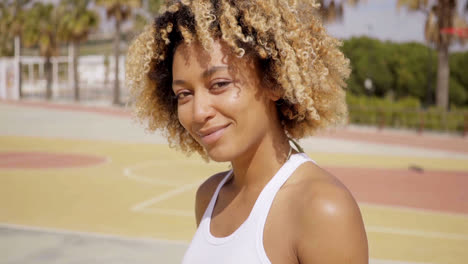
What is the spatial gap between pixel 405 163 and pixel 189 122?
14.0m

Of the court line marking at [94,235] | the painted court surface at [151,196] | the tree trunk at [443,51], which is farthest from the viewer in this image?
the tree trunk at [443,51]

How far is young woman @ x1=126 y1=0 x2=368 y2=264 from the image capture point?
1.60 meters

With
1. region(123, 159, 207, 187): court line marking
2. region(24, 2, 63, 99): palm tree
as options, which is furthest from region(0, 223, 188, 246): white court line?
region(24, 2, 63, 99): palm tree

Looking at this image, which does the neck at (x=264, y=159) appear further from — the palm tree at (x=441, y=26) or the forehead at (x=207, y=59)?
the palm tree at (x=441, y=26)

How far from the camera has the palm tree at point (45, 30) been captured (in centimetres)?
4566

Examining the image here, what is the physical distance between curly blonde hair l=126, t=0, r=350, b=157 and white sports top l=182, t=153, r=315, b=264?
0.22 m

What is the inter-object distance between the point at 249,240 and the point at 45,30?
1917 inches

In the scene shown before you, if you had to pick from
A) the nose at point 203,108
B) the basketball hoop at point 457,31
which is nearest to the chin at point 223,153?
the nose at point 203,108

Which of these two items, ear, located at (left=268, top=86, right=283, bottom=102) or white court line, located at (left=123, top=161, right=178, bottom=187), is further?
white court line, located at (left=123, top=161, right=178, bottom=187)

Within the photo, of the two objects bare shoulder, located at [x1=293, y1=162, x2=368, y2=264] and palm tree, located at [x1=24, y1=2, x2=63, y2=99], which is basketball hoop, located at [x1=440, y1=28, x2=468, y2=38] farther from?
palm tree, located at [x1=24, y1=2, x2=63, y2=99]

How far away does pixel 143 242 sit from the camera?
22.4ft

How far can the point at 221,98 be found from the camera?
1.81m

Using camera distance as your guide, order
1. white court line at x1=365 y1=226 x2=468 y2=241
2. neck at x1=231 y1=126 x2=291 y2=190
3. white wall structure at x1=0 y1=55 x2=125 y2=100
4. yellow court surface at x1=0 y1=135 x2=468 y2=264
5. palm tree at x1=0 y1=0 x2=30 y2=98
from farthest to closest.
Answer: palm tree at x1=0 y1=0 x2=30 y2=98 → white wall structure at x1=0 y1=55 x2=125 y2=100 → white court line at x1=365 y1=226 x2=468 y2=241 → yellow court surface at x1=0 y1=135 x2=468 y2=264 → neck at x1=231 y1=126 x2=291 y2=190

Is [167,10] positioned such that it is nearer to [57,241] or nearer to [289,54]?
[289,54]
